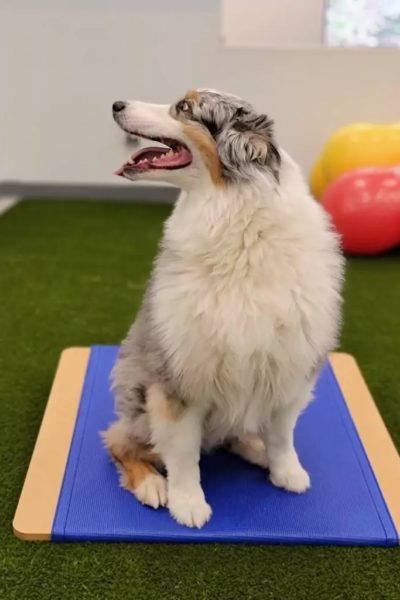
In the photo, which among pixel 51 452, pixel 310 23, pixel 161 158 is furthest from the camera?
pixel 310 23

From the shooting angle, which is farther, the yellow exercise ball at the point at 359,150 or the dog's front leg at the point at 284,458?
the yellow exercise ball at the point at 359,150

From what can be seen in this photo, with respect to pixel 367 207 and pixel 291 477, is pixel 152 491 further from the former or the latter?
pixel 367 207

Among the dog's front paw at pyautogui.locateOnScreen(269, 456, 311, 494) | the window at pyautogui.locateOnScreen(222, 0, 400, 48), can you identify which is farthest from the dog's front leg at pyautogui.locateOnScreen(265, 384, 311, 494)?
the window at pyautogui.locateOnScreen(222, 0, 400, 48)

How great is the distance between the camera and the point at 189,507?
1717mm

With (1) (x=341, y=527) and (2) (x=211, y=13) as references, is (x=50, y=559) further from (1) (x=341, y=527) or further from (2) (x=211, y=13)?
(2) (x=211, y=13)

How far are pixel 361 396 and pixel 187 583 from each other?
41.8 inches

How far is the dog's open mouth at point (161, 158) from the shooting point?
1.59m

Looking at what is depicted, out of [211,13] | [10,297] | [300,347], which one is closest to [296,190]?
[300,347]

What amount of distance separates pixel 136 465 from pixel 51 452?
0.29m

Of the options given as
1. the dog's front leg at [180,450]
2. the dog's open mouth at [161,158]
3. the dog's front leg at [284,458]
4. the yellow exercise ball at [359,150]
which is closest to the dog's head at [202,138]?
the dog's open mouth at [161,158]

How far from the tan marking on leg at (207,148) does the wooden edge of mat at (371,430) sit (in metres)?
1.01

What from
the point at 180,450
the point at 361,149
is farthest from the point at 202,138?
the point at 361,149

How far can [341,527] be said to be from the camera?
1710 mm

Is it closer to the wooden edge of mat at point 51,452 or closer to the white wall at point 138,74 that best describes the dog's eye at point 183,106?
the wooden edge of mat at point 51,452
